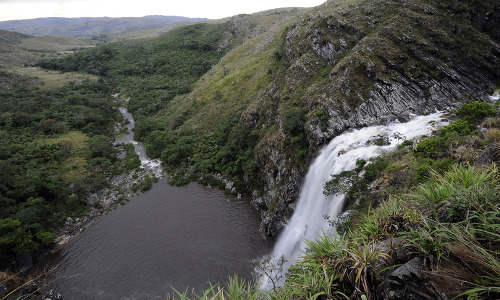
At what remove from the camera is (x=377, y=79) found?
86.3 ft

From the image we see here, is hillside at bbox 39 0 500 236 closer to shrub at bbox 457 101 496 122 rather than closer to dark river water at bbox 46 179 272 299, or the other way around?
dark river water at bbox 46 179 272 299

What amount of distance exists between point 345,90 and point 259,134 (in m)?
14.5

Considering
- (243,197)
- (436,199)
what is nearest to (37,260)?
(243,197)

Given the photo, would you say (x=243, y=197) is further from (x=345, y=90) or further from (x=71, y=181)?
(x=71, y=181)

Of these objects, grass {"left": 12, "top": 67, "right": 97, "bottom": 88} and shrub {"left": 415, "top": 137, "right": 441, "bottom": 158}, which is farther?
grass {"left": 12, "top": 67, "right": 97, "bottom": 88}

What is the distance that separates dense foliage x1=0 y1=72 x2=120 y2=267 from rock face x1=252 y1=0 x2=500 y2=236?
26.6 metres

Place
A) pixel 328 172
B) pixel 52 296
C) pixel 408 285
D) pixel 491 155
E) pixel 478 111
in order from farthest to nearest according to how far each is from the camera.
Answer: pixel 52 296
pixel 328 172
pixel 478 111
pixel 491 155
pixel 408 285

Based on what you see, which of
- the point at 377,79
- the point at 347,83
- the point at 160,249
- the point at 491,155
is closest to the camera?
the point at 491,155

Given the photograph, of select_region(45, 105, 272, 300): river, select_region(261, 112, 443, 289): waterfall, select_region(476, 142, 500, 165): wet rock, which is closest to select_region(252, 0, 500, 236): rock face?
select_region(261, 112, 443, 289): waterfall

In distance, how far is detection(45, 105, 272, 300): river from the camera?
23078mm

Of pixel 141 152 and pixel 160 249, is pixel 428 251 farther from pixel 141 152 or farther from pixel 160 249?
pixel 141 152

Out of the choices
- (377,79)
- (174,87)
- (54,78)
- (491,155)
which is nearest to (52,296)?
(491,155)

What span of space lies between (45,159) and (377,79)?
5283cm

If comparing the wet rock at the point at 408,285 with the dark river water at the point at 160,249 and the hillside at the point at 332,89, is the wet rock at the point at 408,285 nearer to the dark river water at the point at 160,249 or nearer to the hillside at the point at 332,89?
the dark river water at the point at 160,249
